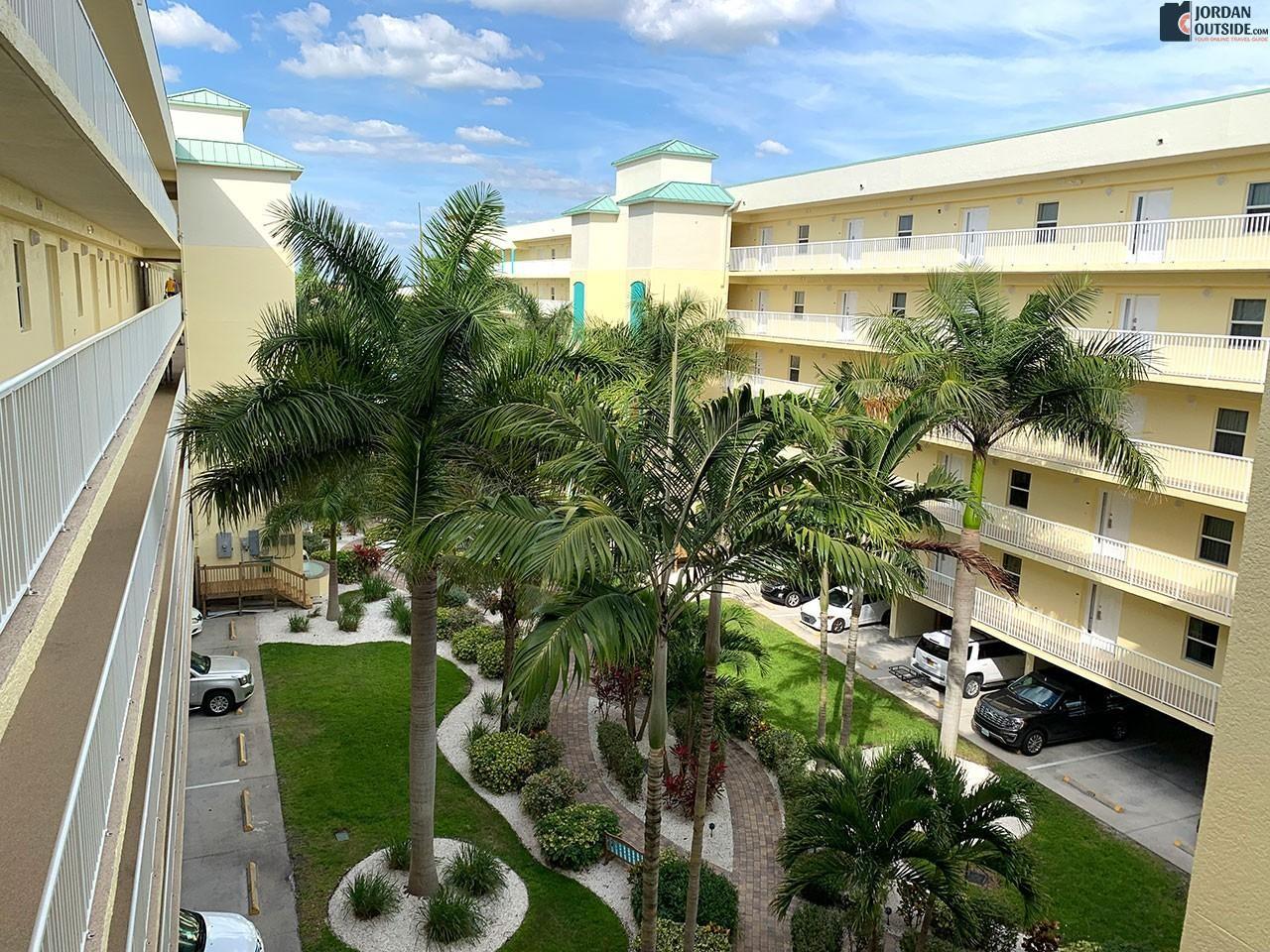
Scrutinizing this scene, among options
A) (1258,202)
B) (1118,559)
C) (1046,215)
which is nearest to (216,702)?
(1118,559)

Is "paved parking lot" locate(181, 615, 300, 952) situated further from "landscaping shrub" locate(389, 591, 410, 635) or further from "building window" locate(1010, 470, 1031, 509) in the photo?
"building window" locate(1010, 470, 1031, 509)

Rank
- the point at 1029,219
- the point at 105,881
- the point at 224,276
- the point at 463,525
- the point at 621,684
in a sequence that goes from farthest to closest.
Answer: the point at 224,276 → the point at 1029,219 → the point at 621,684 → the point at 463,525 → the point at 105,881

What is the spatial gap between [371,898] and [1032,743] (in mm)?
13542

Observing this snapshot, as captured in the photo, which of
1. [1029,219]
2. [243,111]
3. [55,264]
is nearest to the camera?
[55,264]

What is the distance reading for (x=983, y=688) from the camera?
22.2 meters

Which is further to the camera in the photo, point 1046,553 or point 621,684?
point 1046,553

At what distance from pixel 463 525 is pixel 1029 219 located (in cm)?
1935

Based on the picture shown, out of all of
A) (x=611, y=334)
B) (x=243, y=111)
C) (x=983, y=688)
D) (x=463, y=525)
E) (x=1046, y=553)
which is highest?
(x=243, y=111)

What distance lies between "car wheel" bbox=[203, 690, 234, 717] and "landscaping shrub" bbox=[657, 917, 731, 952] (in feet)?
37.0

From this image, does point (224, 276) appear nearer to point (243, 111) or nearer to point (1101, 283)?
point (243, 111)

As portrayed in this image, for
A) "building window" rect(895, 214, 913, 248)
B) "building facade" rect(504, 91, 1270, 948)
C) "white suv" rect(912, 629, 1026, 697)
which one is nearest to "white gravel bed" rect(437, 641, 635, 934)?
"white suv" rect(912, 629, 1026, 697)

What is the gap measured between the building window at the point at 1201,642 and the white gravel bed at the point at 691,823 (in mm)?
10163

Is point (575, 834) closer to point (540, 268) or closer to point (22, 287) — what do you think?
point (22, 287)

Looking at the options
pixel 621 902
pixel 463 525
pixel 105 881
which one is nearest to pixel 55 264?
pixel 463 525
